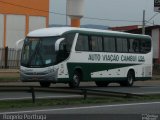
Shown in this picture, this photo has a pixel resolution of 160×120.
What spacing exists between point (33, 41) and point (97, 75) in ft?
16.7

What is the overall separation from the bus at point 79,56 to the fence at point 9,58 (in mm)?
22776

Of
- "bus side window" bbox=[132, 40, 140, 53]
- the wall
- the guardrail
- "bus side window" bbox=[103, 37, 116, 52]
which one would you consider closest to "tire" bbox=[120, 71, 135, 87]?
"bus side window" bbox=[132, 40, 140, 53]

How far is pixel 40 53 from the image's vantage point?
32812 mm

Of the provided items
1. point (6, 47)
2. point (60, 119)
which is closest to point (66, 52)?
point (60, 119)

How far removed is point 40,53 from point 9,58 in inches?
1187

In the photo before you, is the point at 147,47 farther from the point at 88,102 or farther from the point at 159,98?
the point at 88,102

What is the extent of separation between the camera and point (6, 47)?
6041 cm

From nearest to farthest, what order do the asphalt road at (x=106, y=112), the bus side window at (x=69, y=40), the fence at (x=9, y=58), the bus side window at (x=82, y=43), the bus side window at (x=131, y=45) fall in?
the asphalt road at (x=106, y=112) < the bus side window at (x=69, y=40) < the bus side window at (x=82, y=43) < the bus side window at (x=131, y=45) < the fence at (x=9, y=58)

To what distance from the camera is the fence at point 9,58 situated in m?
60.5

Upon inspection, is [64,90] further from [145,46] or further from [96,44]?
[145,46]

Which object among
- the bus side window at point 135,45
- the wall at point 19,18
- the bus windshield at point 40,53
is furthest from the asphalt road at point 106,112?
the wall at point 19,18

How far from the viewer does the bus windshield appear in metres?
32.6

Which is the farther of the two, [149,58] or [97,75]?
[149,58]

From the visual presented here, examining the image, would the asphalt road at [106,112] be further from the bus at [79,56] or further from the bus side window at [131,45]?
the bus side window at [131,45]
